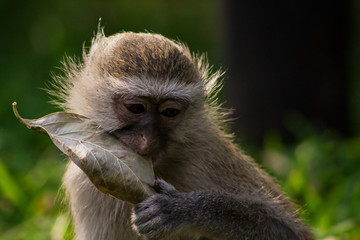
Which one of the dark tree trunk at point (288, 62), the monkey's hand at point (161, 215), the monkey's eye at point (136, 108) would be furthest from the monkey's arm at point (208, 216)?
the dark tree trunk at point (288, 62)

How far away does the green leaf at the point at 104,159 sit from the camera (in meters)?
3.29

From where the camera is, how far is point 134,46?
3.81 metres

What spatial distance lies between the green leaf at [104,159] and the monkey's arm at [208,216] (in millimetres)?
92

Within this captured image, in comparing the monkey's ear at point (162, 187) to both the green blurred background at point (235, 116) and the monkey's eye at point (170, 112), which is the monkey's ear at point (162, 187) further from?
the green blurred background at point (235, 116)

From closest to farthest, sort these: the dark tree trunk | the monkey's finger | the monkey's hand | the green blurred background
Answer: the monkey's hand → the monkey's finger → the green blurred background → the dark tree trunk

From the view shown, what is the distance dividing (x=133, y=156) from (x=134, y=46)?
0.76 metres

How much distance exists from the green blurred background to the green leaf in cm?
129

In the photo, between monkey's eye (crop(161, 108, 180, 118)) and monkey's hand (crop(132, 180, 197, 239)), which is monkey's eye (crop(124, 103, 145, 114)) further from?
monkey's hand (crop(132, 180, 197, 239))

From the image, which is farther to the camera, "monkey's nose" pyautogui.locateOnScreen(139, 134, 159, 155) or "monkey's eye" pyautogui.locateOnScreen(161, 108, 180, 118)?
"monkey's eye" pyautogui.locateOnScreen(161, 108, 180, 118)

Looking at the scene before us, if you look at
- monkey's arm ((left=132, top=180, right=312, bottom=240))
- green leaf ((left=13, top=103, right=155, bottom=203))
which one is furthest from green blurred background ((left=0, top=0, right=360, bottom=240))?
green leaf ((left=13, top=103, right=155, bottom=203))

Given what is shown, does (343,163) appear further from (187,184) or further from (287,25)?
(187,184)

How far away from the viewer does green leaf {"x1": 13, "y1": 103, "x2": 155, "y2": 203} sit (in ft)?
10.8

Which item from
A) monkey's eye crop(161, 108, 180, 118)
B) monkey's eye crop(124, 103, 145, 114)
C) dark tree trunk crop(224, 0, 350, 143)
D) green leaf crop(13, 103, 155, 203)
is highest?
dark tree trunk crop(224, 0, 350, 143)

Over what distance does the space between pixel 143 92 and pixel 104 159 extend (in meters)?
0.46
